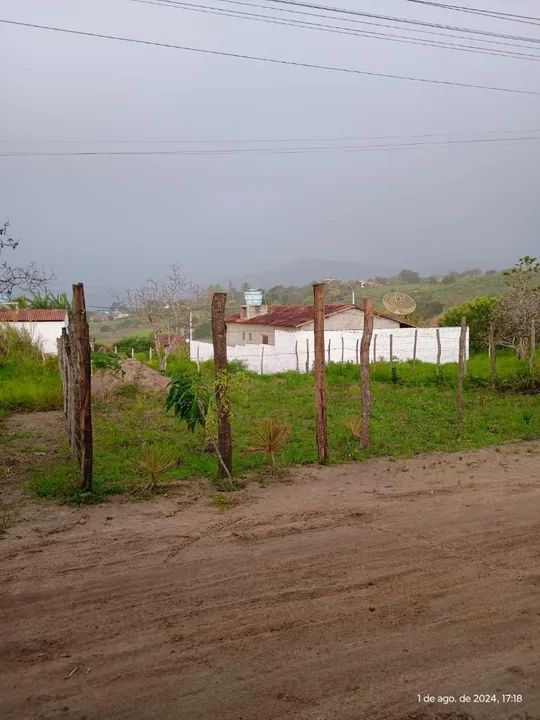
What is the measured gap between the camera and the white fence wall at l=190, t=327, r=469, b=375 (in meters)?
24.3

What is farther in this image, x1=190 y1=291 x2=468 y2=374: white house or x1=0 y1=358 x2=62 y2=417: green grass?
x1=190 y1=291 x2=468 y2=374: white house

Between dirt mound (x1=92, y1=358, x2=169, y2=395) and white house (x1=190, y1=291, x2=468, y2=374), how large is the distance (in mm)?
5313

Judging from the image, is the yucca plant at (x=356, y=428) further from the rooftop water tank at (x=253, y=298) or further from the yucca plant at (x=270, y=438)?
the rooftop water tank at (x=253, y=298)

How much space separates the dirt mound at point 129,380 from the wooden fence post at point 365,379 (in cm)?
935

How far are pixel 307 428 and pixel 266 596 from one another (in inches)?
283

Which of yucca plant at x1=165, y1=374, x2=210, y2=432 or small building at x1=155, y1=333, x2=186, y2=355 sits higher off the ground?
yucca plant at x1=165, y1=374, x2=210, y2=432

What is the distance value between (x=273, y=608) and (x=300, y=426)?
24.8ft


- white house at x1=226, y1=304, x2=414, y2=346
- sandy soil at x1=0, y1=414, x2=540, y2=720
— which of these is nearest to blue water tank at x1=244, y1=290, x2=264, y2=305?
white house at x1=226, y1=304, x2=414, y2=346

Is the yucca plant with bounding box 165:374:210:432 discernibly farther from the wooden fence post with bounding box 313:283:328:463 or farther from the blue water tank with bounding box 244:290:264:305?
the blue water tank with bounding box 244:290:264:305

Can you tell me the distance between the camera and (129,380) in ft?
61.4

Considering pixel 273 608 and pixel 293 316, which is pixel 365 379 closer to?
pixel 273 608

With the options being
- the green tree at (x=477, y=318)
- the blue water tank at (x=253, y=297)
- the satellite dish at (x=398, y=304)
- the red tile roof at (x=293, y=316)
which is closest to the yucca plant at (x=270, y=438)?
the red tile roof at (x=293, y=316)

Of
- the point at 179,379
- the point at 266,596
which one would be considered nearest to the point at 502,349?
the point at 179,379

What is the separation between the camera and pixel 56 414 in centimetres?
1514
